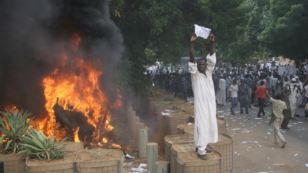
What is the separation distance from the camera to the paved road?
31.4 ft

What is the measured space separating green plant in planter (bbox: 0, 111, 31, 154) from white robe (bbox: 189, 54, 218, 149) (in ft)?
11.1

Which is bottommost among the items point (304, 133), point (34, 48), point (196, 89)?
point (304, 133)

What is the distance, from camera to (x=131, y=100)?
17516mm

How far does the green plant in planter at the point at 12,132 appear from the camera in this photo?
7967 mm

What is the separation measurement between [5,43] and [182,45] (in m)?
9.71

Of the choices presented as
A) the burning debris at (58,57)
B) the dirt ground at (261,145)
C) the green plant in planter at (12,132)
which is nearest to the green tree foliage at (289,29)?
the dirt ground at (261,145)

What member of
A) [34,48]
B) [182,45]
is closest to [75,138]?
[34,48]

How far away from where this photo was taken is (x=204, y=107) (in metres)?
6.91

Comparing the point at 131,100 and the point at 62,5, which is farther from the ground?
the point at 62,5

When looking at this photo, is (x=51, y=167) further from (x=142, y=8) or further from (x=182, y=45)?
(x=182, y=45)

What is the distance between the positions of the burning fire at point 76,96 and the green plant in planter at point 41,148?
3257 mm

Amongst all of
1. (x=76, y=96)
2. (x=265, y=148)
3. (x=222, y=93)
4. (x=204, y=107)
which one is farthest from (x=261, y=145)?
(x=222, y=93)

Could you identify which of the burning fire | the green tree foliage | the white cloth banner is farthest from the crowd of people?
the white cloth banner

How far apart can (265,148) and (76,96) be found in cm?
532
